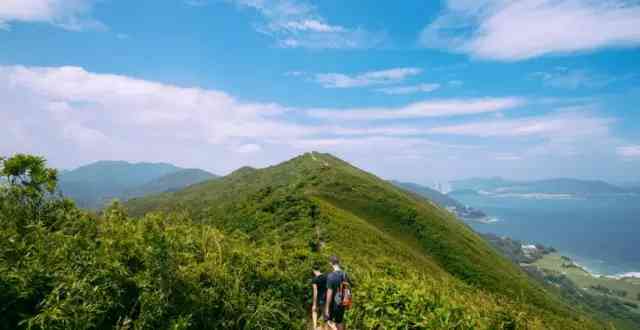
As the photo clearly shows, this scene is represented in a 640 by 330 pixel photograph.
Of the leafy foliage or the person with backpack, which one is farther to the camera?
the person with backpack

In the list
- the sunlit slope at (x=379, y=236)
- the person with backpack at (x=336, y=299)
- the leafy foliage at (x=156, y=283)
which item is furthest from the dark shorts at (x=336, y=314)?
the sunlit slope at (x=379, y=236)

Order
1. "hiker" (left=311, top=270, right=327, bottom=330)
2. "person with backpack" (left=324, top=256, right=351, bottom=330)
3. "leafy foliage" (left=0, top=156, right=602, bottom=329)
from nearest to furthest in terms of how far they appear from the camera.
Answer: "leafy foliage" (left=0, top=156, right=602, bottom=329), "person with backpack" (left=324, top=256, right=351, bottom=330), "hiker" (left=311, top=270, right=327, bottom=330)

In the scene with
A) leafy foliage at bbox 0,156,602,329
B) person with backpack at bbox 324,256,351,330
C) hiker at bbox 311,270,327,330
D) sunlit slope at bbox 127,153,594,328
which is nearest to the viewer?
leafy foliage at bbox 0,156,602,329

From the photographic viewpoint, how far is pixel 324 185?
69562 mm

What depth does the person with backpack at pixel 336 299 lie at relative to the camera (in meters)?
10.9

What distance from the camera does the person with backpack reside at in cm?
1088

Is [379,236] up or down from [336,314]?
down

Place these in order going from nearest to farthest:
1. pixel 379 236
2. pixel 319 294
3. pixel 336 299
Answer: pixel 336 299
pixel 319 294
pixel 379 236

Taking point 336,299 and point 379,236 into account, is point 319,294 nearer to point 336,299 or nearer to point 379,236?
point 336,299

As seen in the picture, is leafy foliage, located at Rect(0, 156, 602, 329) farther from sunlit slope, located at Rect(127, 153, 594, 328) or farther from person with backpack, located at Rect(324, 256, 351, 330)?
sunlit slope, located at Rect(127, 153, 594, 328)

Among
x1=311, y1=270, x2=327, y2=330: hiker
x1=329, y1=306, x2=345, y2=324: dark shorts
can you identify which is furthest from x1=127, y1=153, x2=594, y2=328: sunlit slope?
x1=329, y1=306, x2=345, y2=324: dark shorts

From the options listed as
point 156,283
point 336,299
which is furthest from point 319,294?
point 156,283

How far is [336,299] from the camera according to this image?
10.9 metres

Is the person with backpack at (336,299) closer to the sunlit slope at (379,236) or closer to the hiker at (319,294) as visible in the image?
the hiker at (319,294)
